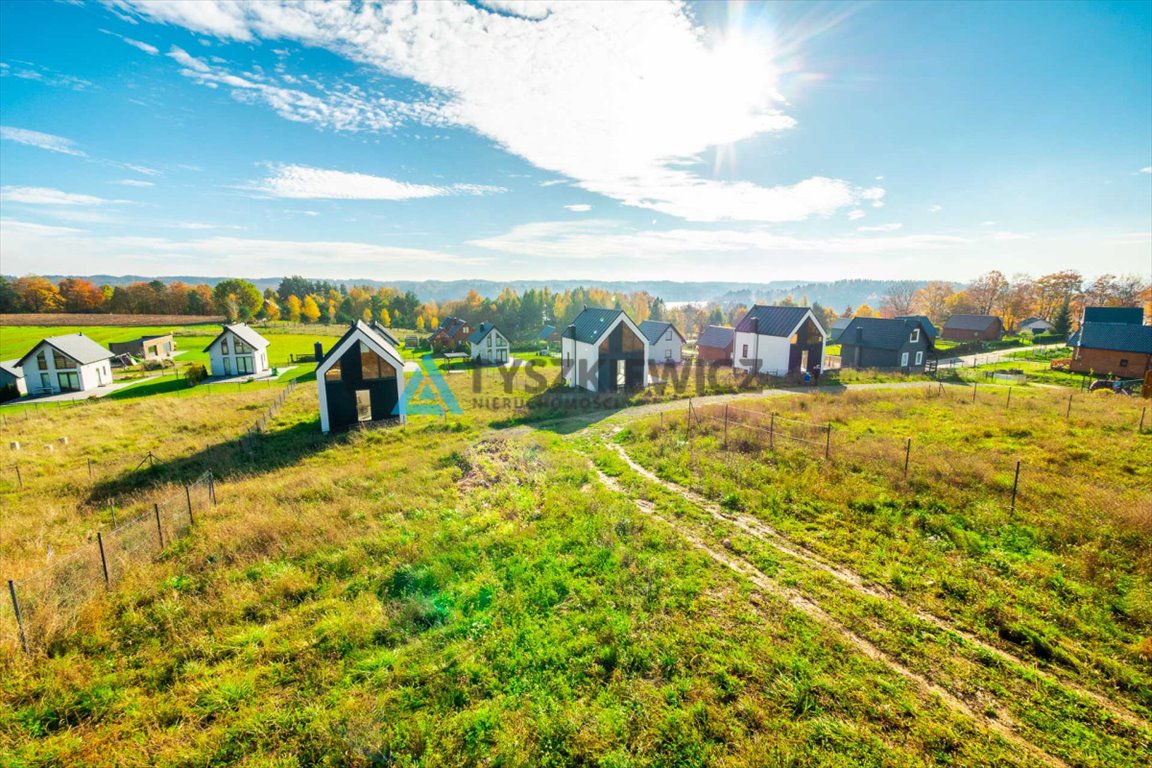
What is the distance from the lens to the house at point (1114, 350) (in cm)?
3816

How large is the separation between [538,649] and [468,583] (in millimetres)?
2275

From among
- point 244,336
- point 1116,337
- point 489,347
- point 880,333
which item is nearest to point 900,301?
point 1116,337

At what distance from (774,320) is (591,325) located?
15.9 m

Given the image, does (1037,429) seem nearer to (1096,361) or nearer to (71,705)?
(71,705)

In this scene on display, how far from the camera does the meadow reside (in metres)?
5.65

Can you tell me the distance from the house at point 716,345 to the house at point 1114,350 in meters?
30.0

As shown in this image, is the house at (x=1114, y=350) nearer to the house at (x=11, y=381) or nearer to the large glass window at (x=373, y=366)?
the large glass window at (x=373, y=366)

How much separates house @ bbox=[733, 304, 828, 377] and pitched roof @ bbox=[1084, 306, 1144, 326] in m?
35.1

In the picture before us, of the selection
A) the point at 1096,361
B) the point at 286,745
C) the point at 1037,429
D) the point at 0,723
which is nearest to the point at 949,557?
the point at 286,745

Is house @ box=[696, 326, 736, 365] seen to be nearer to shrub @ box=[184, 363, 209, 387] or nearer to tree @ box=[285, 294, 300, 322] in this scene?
shrub @ box=[184, 363, 209, 387]

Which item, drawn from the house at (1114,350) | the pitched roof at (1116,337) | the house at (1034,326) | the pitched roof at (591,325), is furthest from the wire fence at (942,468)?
the house at (1034,326)

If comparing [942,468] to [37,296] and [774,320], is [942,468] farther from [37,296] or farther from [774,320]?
[37,296]

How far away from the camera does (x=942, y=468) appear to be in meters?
13.4

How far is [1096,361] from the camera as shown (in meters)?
40.6
